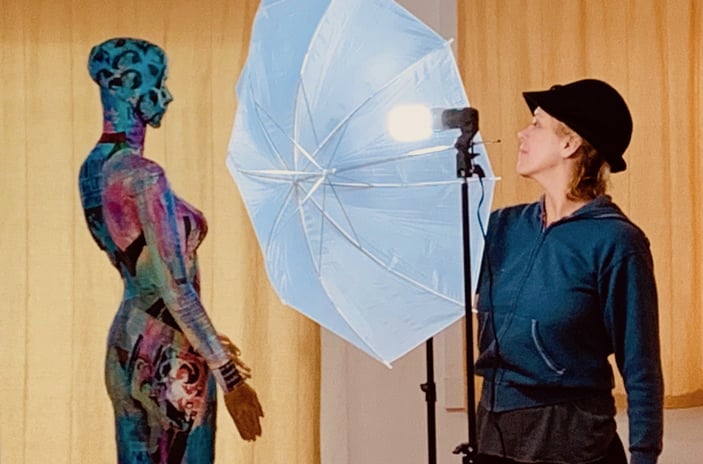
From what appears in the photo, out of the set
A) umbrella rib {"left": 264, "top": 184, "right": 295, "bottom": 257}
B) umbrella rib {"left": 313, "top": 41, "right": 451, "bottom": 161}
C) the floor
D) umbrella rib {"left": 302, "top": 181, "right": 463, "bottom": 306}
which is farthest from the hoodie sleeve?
the floor

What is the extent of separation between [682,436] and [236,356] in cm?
138

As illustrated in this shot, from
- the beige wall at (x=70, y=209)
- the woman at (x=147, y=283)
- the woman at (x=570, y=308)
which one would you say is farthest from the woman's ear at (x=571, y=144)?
the beige wall at (x=70, y=209)

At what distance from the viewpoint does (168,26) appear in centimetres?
297

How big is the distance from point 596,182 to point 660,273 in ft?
3.97

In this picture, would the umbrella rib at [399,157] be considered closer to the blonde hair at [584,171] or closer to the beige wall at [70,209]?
the blonde hair at [584,171]

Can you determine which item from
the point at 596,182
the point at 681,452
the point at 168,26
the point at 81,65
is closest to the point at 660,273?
the point at 681,452

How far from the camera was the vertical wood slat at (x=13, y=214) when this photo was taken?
115 inches

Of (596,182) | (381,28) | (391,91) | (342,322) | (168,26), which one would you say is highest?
(168,26)

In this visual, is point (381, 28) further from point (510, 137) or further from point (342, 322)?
point (510, 137)

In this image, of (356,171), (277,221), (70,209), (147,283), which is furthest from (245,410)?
(356,171)

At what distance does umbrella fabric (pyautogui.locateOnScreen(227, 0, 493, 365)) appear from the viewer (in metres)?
1.91

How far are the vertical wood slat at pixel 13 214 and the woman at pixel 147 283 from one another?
0.27 metres

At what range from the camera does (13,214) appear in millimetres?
2939

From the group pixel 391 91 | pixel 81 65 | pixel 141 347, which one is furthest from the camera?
pixel 81 65
